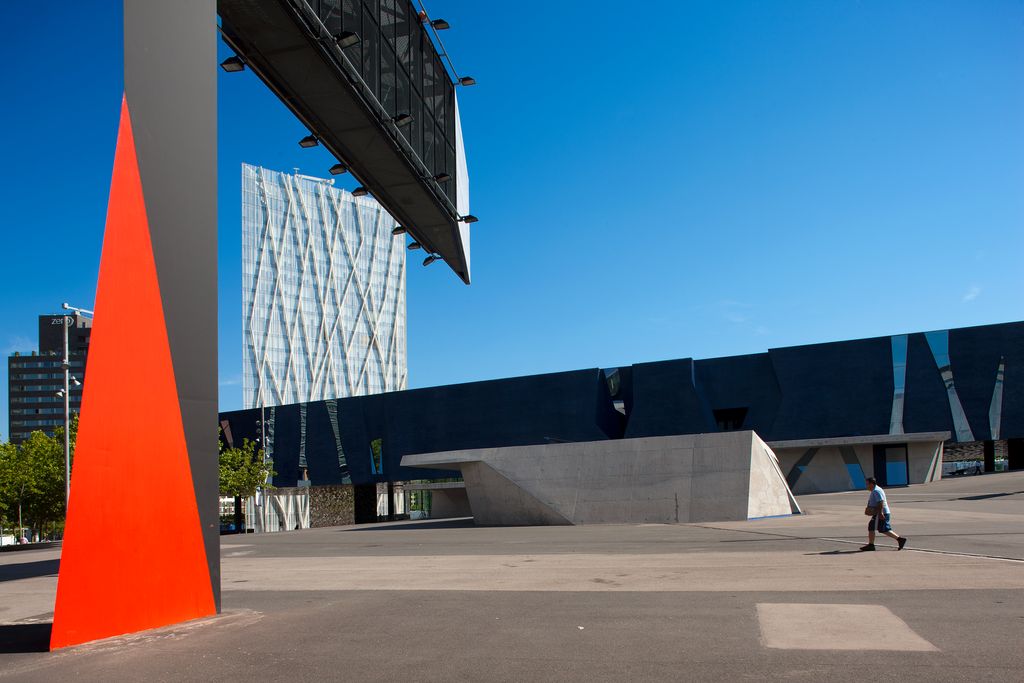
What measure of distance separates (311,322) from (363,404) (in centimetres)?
8262

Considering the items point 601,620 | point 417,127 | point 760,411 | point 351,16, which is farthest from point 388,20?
point 760,411

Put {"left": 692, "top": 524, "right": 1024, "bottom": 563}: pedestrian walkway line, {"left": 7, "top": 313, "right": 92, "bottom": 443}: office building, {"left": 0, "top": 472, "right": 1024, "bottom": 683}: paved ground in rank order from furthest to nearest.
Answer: {"left": 7, "top": 313, "right": 92, "bottom": 443}: office building, {"left": 692, "top": 524, "right": 1024, "bottom": 563}: pedestrian walkway line, {"left": 0, "top": 472, "right": 1024, "bottom": 683}: paved ground

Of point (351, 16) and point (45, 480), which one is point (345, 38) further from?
point (45, 480)

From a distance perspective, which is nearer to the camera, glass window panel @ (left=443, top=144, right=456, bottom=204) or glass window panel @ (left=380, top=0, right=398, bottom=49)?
glass window panel @ (left=380, top=0, right=398, bottom=49)

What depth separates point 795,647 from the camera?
6.48m

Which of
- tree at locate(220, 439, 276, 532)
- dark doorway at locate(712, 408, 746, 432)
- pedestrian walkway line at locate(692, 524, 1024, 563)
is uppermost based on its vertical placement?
dark doorway at locate(712, 408, 746, 432)

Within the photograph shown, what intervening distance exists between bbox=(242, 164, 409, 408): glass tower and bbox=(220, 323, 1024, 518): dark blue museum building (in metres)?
71.7

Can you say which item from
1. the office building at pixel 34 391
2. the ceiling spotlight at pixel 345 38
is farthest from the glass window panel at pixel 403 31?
the office building at pixel 34 391

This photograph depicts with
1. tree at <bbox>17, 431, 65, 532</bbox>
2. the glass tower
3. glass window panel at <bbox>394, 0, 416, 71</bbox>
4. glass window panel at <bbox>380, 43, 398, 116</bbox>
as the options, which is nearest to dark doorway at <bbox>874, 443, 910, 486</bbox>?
glass window panel at <bbox>394, 0, 416, 71</bbox>

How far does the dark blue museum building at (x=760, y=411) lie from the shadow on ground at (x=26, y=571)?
121 feet

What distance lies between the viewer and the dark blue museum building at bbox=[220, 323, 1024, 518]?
153 ft

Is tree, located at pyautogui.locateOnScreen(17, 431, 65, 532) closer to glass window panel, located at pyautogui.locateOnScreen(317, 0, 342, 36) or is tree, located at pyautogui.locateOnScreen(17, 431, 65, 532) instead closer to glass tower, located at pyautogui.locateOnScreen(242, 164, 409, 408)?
glass window panel, located at pyautogui.locateOnScreen(317, 0, 342, 36)

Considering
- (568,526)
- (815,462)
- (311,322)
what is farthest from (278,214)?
(568,526)

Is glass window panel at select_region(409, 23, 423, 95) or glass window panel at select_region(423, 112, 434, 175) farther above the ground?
glass window panel at select_region(409, 23, 423, 95)
